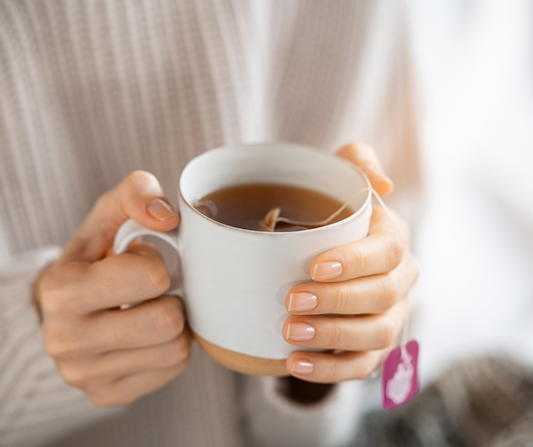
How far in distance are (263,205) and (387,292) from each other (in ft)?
0.53

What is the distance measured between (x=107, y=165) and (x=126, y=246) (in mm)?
363

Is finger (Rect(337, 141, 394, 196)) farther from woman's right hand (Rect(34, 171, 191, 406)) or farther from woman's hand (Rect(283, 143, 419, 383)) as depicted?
woman's right hand (Rect(34, 171, 191, 406))

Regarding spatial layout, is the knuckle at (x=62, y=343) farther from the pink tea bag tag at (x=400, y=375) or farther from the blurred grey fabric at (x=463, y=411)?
the blurred grey fabric at (x=463, y=411)

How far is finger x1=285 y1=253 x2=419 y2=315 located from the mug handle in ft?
0.44

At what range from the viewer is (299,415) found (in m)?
0.79

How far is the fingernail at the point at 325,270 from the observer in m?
0.40

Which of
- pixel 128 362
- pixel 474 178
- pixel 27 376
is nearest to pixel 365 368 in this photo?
pixel 128 362

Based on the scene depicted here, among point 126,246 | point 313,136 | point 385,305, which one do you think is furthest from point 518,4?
point 126,246

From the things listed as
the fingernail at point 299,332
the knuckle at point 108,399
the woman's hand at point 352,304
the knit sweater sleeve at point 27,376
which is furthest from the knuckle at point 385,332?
the knit sweater sleeve at point 27,376

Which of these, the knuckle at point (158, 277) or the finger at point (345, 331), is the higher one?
the knuckle at point (158, 277)

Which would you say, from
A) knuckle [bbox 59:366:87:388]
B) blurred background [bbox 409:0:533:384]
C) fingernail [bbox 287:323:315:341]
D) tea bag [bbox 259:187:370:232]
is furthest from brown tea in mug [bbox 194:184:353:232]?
blurred background [bbox 409:0:533:384]

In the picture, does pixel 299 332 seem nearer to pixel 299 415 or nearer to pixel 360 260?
pixel 360 260

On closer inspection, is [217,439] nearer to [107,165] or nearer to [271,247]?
[107,165]

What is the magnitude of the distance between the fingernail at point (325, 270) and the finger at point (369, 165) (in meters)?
0.17
